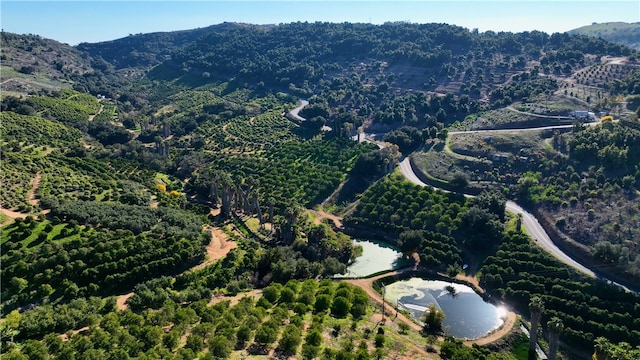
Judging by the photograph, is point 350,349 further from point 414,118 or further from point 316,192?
point 414,118

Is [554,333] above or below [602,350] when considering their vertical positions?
below

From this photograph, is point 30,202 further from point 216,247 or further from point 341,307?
point 341,307

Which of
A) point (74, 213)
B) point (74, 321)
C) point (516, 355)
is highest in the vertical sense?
point (74, 213)

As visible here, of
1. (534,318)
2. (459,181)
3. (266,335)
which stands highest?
(459,181)

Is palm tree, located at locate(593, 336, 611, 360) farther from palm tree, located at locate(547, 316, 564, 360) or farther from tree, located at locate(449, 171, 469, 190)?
tree, located at locate(449, 171, 469, 190)

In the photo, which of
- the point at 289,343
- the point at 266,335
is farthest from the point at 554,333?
the point at 266,335

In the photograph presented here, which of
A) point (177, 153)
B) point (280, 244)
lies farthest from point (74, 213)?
point (177, 153)

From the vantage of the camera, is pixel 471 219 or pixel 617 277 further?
pixel 471 219
